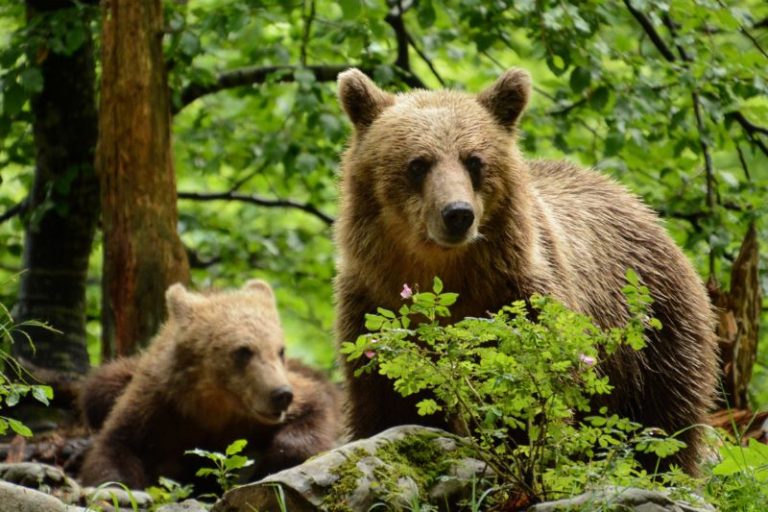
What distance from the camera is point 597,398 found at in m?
5.83

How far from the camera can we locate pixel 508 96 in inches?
233

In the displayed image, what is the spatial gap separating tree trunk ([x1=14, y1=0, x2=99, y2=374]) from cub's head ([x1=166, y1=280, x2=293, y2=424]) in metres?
1.57

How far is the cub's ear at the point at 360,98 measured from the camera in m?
5.82

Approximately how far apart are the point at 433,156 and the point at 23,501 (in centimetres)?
244

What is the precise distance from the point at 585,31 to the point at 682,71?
0.68 m

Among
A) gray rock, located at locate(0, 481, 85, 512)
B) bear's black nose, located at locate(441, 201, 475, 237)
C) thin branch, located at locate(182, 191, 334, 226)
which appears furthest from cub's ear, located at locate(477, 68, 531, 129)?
thin branch, located at locate(182, 191, 334, 226)

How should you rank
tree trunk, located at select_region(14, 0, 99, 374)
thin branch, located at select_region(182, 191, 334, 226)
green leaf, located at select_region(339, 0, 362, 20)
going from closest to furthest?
green leaf, located at select_region(339, 0, 362, 20) → tree trunk, located at select_region(14, 0, 99, 374) → thin branch, located at select_region(182, 191, 334, 226)

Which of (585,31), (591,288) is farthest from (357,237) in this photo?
(585,31)

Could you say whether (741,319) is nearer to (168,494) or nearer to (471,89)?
(168,494)

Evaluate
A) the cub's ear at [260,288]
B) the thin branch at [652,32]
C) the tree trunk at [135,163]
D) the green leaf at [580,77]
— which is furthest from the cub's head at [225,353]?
the thin branch at [652,32]

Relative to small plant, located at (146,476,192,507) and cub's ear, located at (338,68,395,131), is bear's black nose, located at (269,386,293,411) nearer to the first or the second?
small plant, located at (146,476,192,507)

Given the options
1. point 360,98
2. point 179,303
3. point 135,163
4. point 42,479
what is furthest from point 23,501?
point 135,163

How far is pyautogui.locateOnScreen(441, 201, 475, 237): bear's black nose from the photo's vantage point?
5.14 m

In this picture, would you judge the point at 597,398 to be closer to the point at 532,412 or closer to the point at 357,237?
the point at 357,237
